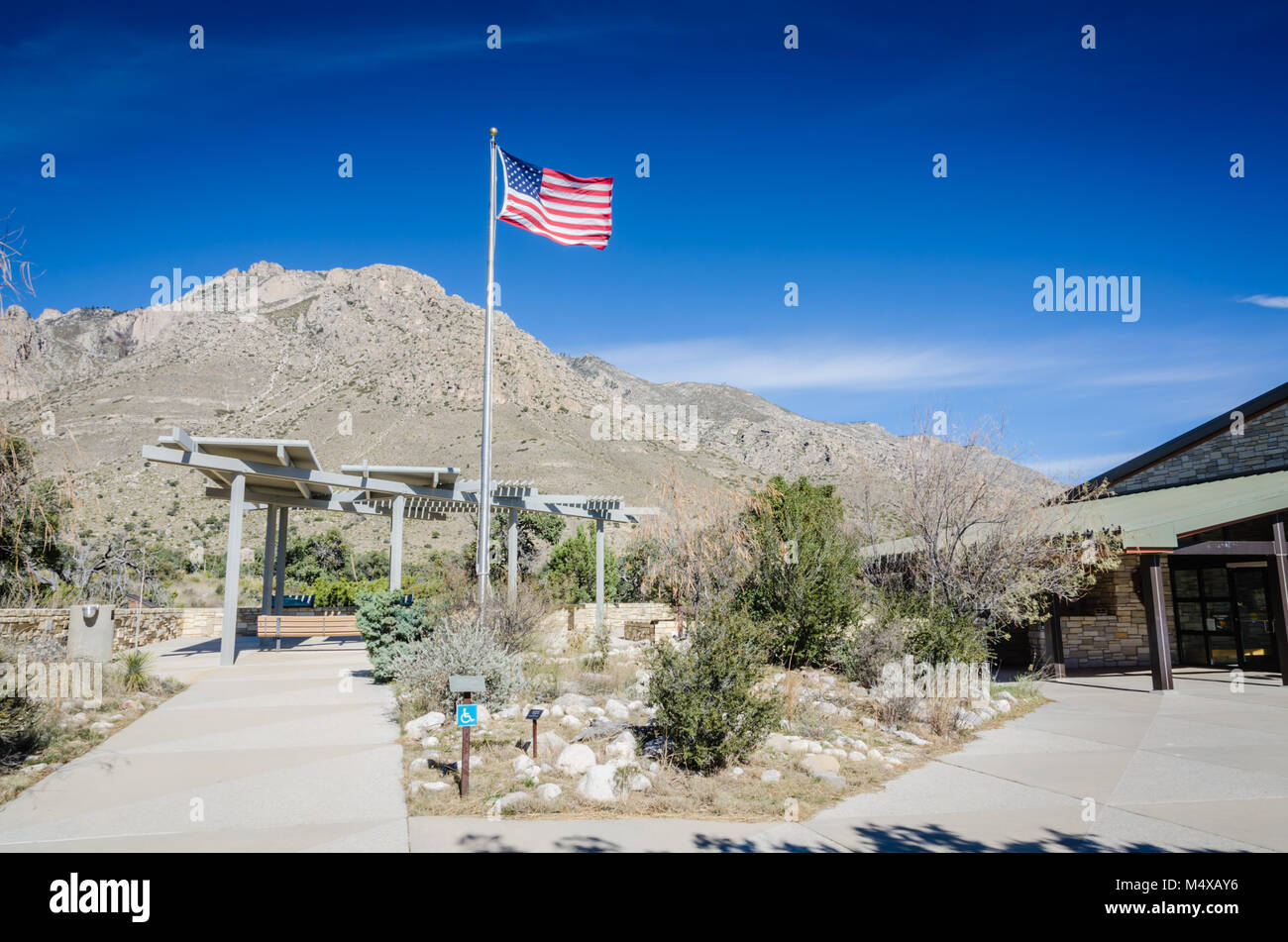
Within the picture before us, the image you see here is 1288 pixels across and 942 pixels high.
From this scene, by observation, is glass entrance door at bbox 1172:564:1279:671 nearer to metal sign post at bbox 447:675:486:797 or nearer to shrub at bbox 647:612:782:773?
shrub at bbox 647:612:782:773

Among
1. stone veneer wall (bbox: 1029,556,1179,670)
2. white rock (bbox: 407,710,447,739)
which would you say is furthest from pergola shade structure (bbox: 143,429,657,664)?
stone veneer wall (bbox: 1029,556,1179,670)

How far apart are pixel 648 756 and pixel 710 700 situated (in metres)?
0.80

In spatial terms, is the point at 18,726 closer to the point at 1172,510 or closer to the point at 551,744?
the point at 551,744

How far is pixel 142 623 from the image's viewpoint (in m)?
18.9

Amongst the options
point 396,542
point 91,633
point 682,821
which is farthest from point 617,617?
point 682,821

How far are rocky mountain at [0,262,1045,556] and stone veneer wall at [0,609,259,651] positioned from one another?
16339mm

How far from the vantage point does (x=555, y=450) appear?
165 feet

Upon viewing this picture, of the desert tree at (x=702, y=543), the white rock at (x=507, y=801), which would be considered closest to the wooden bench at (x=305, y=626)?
the desert tree at (x=702, y=543)

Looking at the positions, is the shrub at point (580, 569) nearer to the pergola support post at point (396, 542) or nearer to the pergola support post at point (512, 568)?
the pergola support post at point (512, 568)

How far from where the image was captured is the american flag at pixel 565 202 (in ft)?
40.6

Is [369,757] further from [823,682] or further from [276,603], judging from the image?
[276,603]

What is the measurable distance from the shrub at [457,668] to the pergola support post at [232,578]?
280 inches

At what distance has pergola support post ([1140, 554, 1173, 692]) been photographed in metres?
12.5
